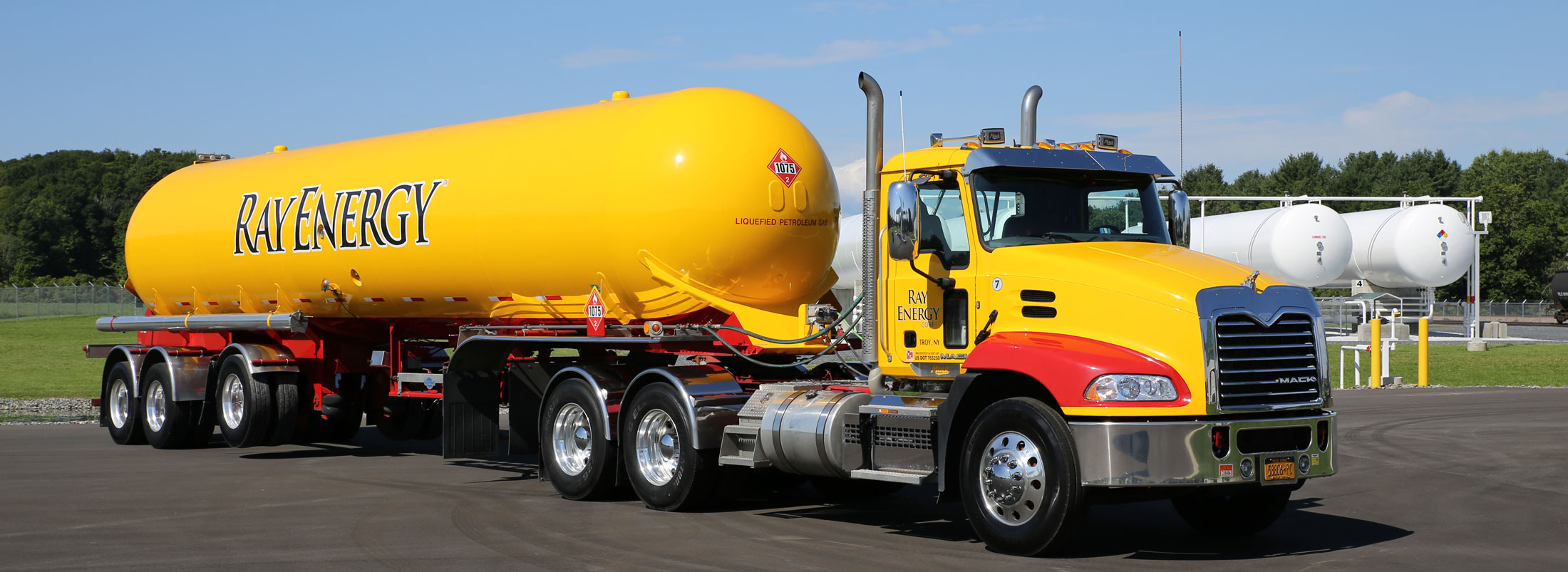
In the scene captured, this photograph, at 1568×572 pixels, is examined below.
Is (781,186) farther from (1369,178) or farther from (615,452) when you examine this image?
(1369,178)

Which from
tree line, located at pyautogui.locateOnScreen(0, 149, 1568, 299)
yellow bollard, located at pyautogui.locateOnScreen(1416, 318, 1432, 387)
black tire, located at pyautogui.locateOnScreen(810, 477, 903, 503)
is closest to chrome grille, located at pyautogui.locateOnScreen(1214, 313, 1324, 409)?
black tire, located at pyautogui.locateOnScreen(810, 477, 903, 503)

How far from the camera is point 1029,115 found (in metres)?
11.7

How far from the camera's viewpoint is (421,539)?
33.7 ft

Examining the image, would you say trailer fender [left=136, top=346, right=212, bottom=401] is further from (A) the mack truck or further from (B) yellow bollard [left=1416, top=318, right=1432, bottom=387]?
(B) yellow bollard [left=1416, top=318, right=1432, bottom=387]

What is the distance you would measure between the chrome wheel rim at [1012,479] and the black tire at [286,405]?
1112 centimetres

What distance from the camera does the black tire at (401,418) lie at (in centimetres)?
1872

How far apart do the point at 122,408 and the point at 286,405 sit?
3.76m

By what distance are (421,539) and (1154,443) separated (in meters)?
5.15

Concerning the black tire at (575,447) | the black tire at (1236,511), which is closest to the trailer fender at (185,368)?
the black tire at (575,447)

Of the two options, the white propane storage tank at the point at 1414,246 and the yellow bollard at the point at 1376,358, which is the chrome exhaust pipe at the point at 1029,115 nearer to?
the yellow bollard at the point at 1376,358

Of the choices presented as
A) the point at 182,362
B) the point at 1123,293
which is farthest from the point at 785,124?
the point at 182,362

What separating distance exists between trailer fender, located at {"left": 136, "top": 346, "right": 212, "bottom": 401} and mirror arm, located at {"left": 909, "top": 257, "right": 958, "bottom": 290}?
1205 cm

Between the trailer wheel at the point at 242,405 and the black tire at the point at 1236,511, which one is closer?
the black tire at the point at 1236,511

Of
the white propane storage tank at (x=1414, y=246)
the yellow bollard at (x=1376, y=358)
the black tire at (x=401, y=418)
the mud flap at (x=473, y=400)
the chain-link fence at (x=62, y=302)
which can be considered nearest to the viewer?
the mud flap at (x=473, y=400)
